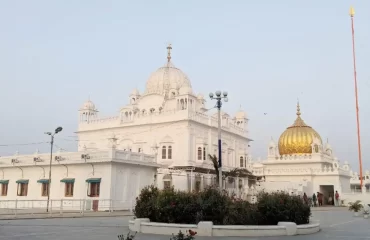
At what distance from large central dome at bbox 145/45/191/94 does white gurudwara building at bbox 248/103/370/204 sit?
15413 mm

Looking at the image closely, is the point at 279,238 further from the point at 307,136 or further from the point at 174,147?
the point at 307,136

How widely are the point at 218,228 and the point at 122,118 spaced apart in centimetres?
4008

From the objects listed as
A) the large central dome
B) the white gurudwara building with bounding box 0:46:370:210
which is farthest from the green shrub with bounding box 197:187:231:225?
the large central dome

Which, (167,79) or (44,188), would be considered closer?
(44,188)

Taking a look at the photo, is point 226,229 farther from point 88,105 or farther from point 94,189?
point 88,105

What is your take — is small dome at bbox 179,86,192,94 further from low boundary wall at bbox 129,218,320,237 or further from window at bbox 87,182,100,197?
low boundary wall at bbox 129,218,320,237

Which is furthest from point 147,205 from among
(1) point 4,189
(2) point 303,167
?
(2) point 303,167

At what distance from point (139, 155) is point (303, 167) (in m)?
29.4

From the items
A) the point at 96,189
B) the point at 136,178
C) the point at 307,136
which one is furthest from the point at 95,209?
the point at 307,136

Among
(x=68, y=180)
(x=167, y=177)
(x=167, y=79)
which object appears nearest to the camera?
(x=68, y=180)

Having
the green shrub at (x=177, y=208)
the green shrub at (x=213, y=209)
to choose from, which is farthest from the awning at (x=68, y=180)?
the green shrub at (x=213, y=209)

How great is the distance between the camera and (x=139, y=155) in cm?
3772

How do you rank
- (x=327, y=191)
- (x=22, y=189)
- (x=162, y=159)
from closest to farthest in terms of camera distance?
1. (x=22, y=189)
2. (x=162, y=159)
3. (x=327, y=191)

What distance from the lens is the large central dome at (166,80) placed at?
5697 cm
